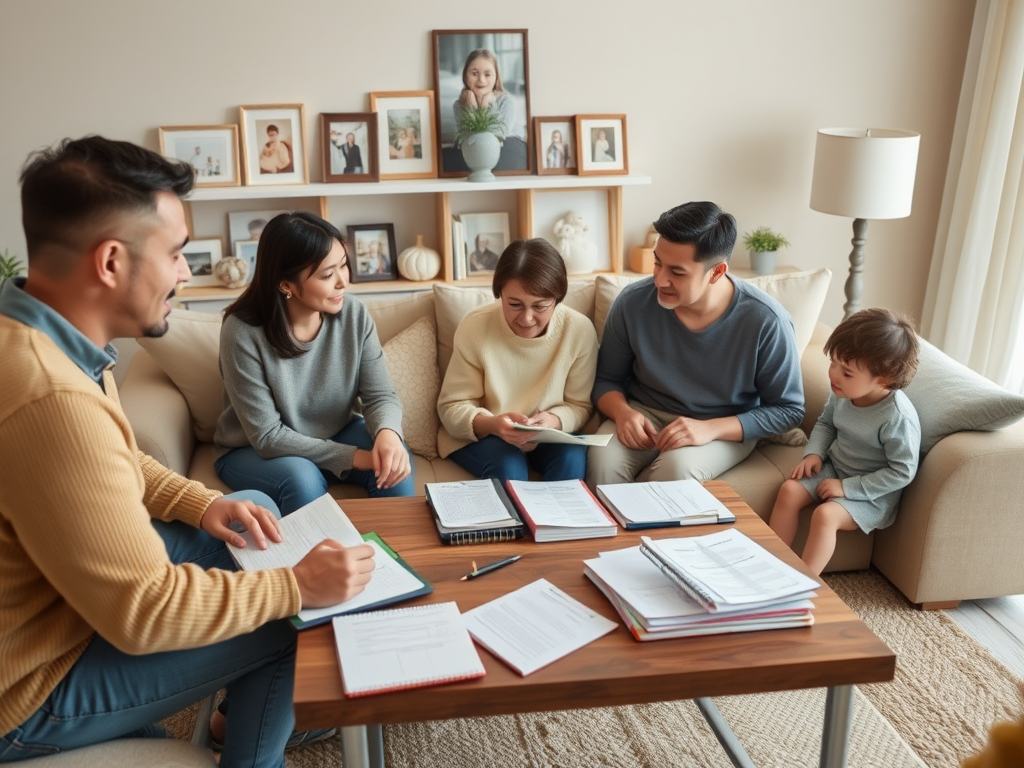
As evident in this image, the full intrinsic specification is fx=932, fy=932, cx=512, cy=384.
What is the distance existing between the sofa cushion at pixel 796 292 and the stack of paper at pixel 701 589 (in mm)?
1290

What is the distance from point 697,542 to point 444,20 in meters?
2.46

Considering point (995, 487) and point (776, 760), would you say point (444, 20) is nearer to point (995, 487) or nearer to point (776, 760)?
point (995, 487)

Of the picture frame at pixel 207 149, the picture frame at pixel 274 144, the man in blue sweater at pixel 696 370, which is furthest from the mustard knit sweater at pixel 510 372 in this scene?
the picture frame at pixel 207 149

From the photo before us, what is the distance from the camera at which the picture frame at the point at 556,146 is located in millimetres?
3625

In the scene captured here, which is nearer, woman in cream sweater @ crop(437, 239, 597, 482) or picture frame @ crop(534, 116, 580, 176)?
woman in cream sweater @ crop(437, 239, 597, 482)

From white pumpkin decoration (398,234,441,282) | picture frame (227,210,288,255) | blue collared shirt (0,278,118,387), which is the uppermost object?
blue collared shirt (0,278,118,387)

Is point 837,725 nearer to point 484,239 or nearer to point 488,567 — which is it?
point 488,567

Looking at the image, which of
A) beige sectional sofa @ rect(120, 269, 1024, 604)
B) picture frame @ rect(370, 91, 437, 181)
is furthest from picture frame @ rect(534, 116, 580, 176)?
beige sectional sofa @ rect(120, 269, 1024, 604)

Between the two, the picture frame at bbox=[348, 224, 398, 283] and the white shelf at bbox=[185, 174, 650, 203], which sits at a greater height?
the white shelf at bbox=[185, 174, 650, 203]

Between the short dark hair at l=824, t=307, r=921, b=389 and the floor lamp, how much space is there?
3.59 ft

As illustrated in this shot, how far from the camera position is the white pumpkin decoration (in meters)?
3.56

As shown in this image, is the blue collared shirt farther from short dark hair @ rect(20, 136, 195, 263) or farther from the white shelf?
the white shelf

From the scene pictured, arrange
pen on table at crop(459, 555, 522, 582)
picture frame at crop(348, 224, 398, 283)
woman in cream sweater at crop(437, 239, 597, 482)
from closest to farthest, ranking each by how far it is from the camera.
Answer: pen on table at crop(459, 555, 522, 582)
woman in cream sweater at crop(437, 239, 597, 482)
picture frame at crop(348, 224, 398, 283)

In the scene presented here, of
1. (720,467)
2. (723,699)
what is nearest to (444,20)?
(720,467)
